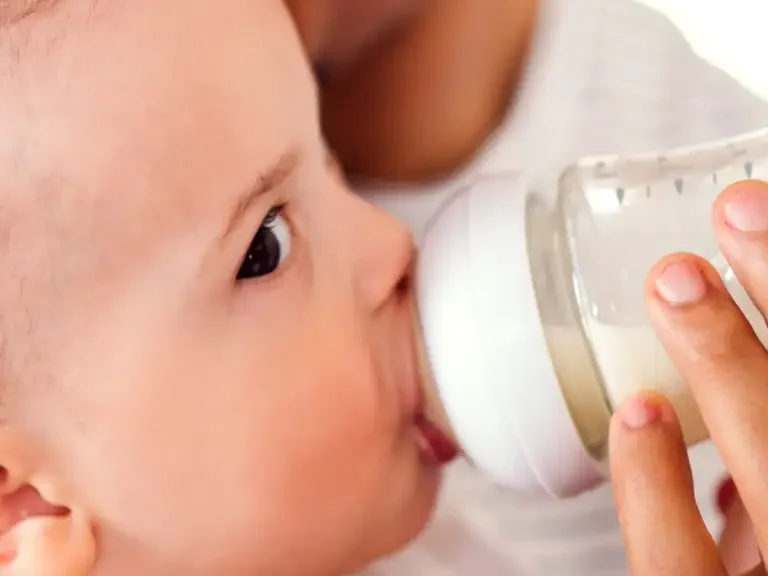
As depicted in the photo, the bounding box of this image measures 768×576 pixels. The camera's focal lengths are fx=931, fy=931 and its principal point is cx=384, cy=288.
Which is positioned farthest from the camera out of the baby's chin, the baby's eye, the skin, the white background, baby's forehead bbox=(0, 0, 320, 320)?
the white background

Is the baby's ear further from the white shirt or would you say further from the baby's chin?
the white shirt

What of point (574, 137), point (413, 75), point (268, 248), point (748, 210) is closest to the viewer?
point (748, 210)

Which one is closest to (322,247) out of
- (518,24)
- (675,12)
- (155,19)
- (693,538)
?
(155,19)

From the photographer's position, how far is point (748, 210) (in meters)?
0.47

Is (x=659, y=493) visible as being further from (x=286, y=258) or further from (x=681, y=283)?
(x=286, y=258)

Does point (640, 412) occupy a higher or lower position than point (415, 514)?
higher

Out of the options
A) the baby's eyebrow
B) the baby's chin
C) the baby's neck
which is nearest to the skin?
the baby's neck

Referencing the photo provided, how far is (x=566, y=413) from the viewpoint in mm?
562

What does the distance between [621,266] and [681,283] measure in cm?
9

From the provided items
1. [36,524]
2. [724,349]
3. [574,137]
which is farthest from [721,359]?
[574,137]

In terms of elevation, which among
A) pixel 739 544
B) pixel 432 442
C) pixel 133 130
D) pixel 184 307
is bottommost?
pixel 739 544

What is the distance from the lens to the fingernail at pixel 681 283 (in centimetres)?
48

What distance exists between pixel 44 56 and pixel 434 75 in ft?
1.62

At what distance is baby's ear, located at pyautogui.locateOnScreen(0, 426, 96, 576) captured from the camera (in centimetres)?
53
